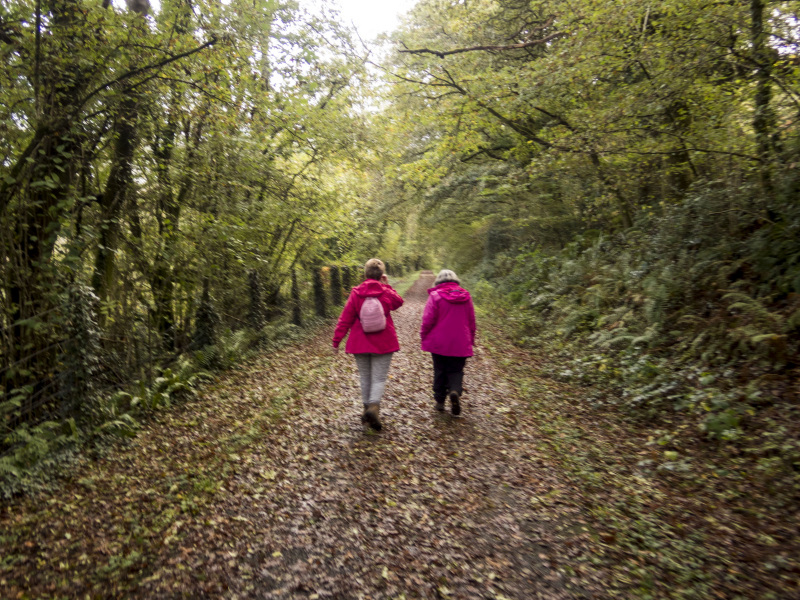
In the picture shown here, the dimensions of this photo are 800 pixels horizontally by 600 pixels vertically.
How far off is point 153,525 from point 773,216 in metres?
9.12

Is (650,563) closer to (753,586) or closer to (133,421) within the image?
(753,586)

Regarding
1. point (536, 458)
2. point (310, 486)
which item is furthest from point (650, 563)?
point (310, 486)

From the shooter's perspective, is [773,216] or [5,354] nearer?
[5,354]

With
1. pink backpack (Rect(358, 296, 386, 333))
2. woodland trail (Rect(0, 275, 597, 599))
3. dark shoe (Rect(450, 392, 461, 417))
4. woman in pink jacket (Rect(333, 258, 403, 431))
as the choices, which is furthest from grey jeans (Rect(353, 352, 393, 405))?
dark shoe (Rect(450, 392, 461, 417))

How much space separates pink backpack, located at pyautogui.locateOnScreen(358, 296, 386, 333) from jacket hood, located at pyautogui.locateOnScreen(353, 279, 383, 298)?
8cm

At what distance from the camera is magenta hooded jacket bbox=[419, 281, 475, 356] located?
20.6ft

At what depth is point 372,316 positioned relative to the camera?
5.94 m

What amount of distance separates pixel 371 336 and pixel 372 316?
0.29 metres

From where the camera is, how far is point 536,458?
209 inches

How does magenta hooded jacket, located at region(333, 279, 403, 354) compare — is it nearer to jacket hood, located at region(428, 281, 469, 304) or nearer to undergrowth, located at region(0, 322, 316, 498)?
jacket hood, located at region(428, 281, 469, 304)

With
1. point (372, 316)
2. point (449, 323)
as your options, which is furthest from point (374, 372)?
point (449, 323)

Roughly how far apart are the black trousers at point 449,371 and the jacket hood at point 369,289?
1.30 metres

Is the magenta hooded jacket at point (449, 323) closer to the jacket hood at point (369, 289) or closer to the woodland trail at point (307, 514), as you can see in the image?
the jacket hood at point (369, 289)

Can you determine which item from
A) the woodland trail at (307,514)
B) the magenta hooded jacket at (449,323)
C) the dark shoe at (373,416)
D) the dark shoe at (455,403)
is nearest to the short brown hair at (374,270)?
the magenta hooded jacket at (449,323)
